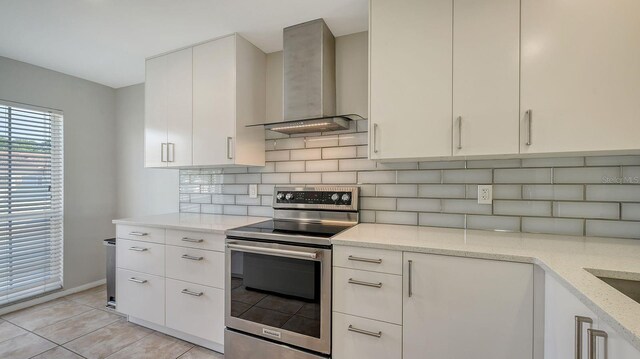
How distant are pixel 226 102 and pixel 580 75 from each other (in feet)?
7.20

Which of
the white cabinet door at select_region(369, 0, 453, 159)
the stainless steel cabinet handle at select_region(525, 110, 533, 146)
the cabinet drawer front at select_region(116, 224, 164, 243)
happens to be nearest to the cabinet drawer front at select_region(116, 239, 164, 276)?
the cabinet drawer front at select_region(116, 224, 164, 243)

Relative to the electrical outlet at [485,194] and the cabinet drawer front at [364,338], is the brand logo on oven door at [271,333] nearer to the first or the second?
the cabinet drawer front at [364,338]

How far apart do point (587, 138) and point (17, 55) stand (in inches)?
172

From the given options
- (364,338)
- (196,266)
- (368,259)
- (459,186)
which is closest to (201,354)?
(196,266)

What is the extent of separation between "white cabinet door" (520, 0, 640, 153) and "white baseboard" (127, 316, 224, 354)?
2.39m

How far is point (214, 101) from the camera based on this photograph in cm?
221

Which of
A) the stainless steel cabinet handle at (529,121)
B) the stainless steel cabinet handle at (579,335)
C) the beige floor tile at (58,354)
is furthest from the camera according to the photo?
the beige floor tile at (58,354)

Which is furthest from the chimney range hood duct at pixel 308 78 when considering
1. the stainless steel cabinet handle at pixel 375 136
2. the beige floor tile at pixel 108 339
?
the beige floor tile at pixel 108 339

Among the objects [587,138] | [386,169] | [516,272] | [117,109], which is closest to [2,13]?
[117,109]

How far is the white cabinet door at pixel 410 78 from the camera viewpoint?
154 cm

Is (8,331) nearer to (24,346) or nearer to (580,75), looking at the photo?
(24,346)

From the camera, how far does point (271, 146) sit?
245cm

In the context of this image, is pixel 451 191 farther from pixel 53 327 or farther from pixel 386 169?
pixel 53 327

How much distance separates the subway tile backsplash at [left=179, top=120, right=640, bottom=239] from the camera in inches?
59.5
